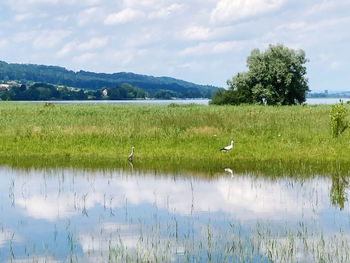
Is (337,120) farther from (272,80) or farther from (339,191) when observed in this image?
(272,80)

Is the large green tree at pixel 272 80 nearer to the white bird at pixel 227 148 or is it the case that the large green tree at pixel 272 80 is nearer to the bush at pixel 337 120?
the bush at pixel 337 120

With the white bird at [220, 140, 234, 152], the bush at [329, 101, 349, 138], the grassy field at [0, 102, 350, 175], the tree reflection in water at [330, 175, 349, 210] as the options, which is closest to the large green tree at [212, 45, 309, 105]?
the grassy field at [0, 102, 350, 175]

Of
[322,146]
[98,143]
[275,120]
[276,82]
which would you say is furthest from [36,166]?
[276,82]

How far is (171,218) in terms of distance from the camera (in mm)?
14867

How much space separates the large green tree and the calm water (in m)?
61.3

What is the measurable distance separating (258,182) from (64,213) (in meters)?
8.14

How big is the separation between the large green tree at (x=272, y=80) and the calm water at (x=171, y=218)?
61277mm

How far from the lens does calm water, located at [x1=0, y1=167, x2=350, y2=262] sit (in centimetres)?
1154

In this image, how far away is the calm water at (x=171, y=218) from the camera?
37.9 feet

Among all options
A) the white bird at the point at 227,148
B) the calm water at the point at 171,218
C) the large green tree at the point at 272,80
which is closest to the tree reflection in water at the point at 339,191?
the calm water at the point at 171,218

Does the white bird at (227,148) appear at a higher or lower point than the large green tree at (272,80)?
lower

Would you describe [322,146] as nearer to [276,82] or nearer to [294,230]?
[294,230]

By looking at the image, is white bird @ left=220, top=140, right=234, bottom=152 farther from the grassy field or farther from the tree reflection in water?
the tree reflection in water

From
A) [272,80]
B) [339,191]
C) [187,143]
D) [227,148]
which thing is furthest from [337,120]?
[272,80]
